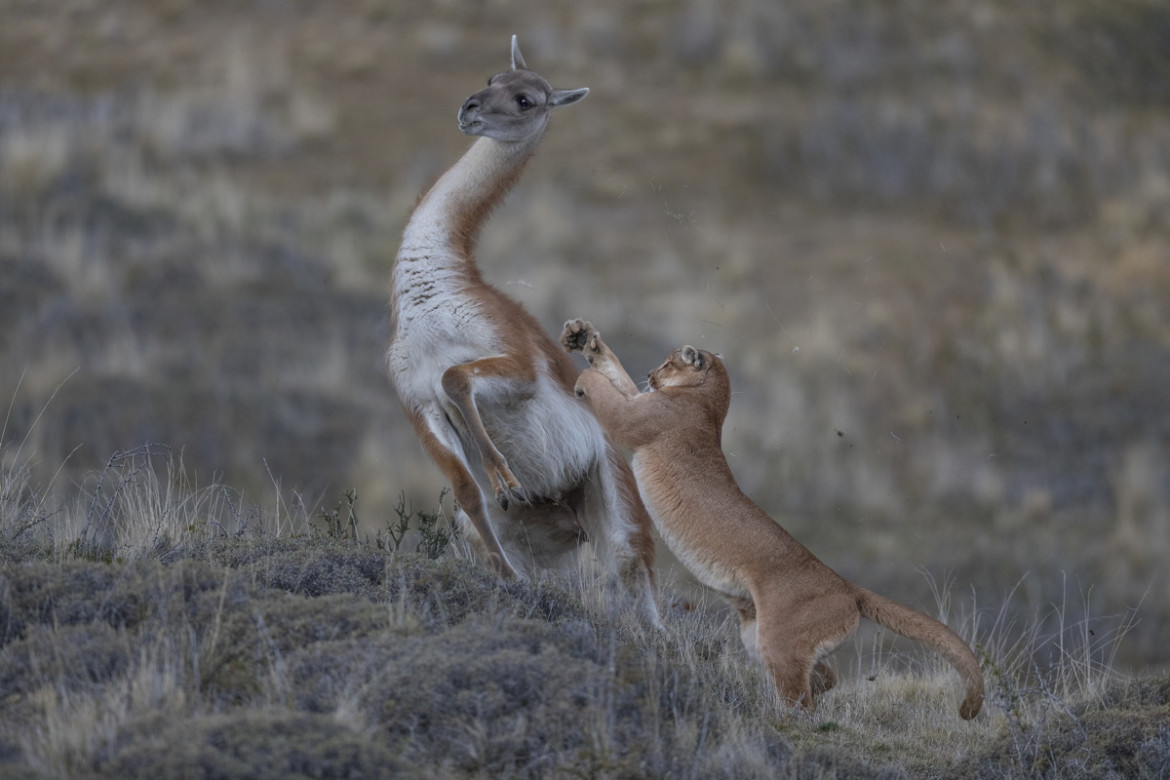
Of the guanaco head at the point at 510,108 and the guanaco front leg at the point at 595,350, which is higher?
the guanaco head at the point at 510,108

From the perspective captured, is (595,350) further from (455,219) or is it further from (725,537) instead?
(725,537)

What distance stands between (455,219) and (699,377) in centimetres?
163

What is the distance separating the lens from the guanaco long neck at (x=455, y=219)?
8.25m

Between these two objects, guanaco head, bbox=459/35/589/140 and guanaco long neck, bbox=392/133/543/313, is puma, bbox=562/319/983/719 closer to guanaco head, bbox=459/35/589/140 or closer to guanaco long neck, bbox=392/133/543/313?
guanaco long neck, bbox=392/133/543/313

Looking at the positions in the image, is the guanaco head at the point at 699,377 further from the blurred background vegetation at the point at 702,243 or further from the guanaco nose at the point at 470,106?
the blurred background vegetation at the point at 702,243

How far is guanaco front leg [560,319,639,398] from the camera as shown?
848 centimetres

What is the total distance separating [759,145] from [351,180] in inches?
327

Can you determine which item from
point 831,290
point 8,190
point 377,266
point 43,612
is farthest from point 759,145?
point 43,612

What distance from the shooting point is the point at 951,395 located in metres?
22.2

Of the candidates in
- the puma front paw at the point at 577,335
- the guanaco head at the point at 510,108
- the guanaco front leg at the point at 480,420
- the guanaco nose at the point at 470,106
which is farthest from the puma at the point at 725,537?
the guanaco nose at the point at 470,106

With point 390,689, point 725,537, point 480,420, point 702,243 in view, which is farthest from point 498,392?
point 702,243

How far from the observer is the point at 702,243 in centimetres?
2664

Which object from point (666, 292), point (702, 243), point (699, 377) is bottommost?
point (699, 377)

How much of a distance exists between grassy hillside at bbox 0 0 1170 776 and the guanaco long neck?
5.14ft
